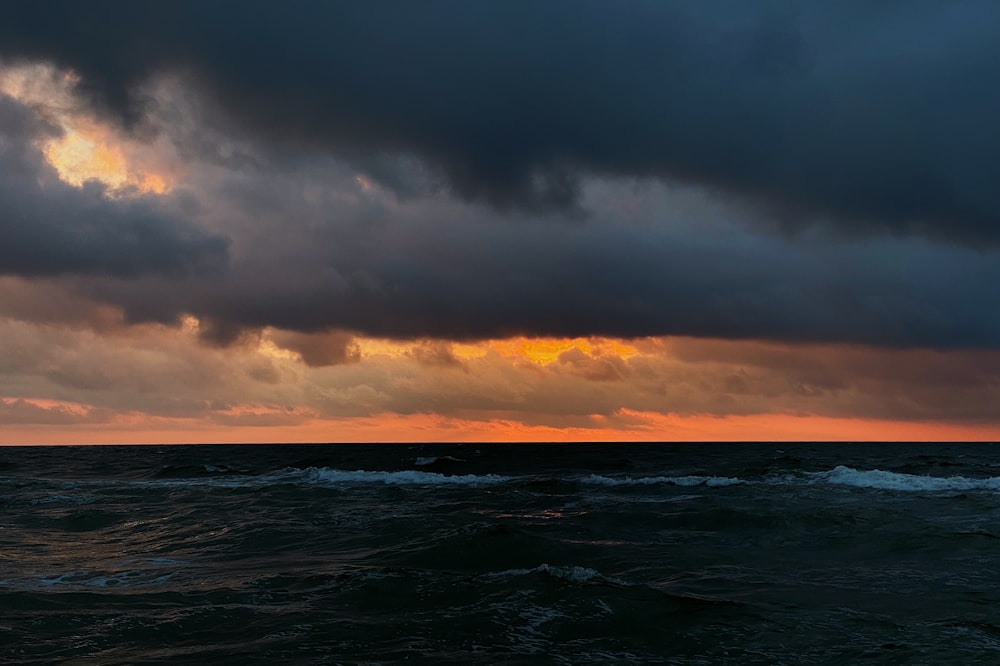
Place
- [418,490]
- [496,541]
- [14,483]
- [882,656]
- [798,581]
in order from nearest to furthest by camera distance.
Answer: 1. [882,656]
2. [798,581]
3. [496,541]
4. [418,490]
5. [14,483]

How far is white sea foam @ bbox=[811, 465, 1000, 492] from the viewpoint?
39.3m

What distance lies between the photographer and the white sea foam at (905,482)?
129ft

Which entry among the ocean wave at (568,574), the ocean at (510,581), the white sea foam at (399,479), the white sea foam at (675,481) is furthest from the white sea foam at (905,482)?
the ocean wave at (568,574)

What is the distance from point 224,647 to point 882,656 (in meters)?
10.1

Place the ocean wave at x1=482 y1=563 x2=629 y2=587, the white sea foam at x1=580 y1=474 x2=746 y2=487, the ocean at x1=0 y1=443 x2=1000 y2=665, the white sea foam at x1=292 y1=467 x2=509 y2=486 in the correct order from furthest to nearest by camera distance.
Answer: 1. the white sea foam at x1=292 y1=467 x2=509 y2=486
2. the white sea foam at x1=580 y1=474 x2=746 y2=487
3. the ocean wave at x1=482 y1=563 x2=629 y2=587
4. the ocean at x1=0 y1=443 x2=1000 y2=665

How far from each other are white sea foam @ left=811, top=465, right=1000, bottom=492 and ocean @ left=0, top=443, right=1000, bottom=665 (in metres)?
5.24

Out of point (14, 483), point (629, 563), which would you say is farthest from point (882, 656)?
point (14, 483)

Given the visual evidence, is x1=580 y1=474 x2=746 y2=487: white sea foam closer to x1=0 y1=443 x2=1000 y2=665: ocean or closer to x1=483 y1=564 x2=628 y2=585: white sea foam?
x1=0 y1=443 x2=1000 y2=665: ocean

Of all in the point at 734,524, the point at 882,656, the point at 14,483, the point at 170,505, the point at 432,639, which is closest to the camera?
the point at 882,656

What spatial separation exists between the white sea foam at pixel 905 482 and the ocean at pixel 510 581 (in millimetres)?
5243

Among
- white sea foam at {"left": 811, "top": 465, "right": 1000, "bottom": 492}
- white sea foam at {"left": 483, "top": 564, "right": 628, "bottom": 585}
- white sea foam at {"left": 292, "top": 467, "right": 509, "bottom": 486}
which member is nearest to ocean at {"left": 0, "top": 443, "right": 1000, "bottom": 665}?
white sea foam at {"left": 483, "top": 564, "right": 628, "bottom": 585}

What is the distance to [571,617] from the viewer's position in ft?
45.9

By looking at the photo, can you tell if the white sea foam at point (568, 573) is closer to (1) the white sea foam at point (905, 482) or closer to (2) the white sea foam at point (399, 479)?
(1) the white sea foam at point (905, 482)

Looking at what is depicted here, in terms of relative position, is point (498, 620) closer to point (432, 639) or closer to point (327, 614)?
point (432, 639)
